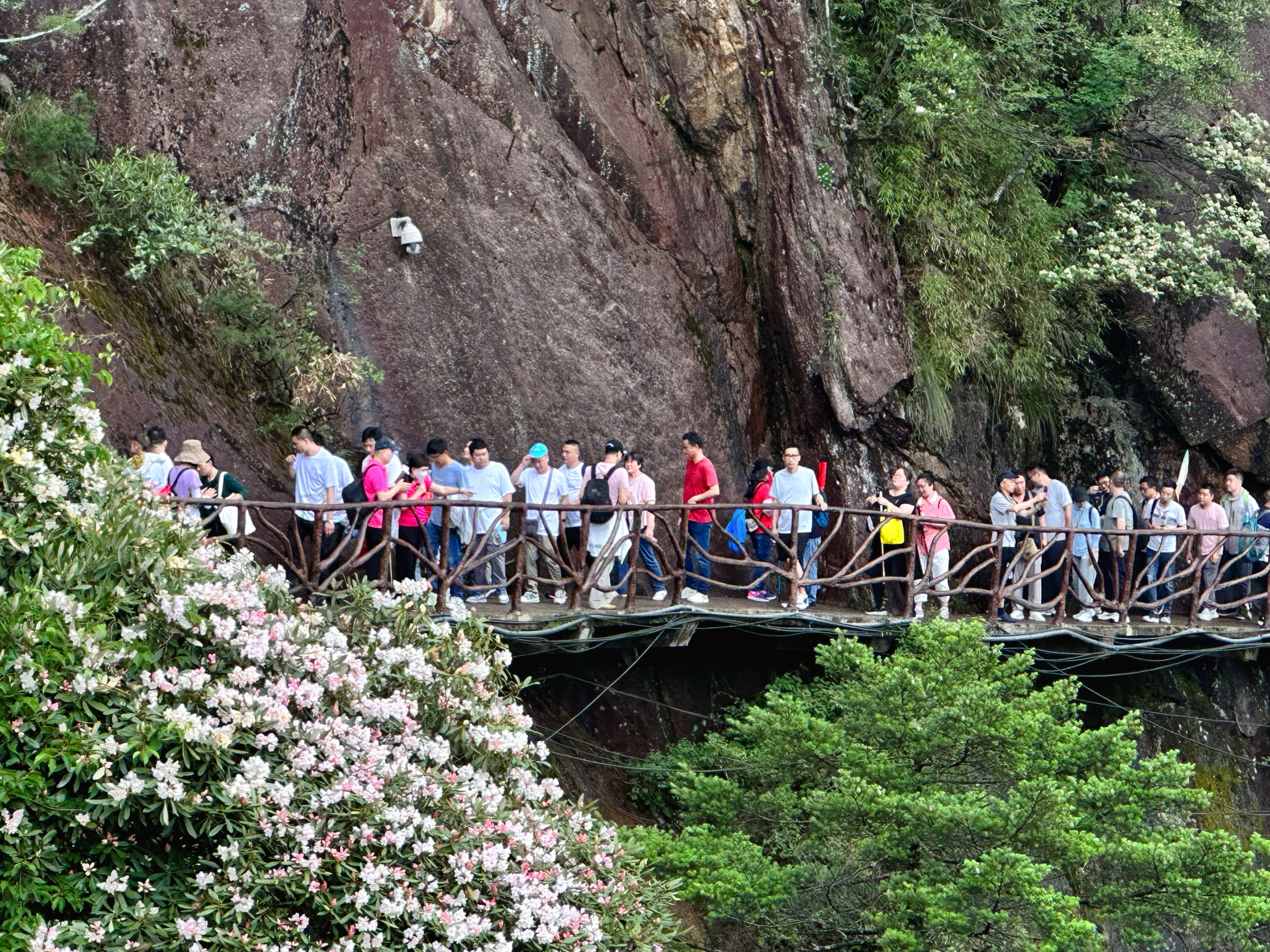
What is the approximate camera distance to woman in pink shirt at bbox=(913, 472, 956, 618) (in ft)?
45.5

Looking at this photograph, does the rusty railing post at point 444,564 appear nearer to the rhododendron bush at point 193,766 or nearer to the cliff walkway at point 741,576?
the cliff walkway at point 741,576

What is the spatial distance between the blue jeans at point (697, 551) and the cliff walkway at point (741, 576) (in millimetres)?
55

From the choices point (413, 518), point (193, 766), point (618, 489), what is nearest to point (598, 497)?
point (618, 489)

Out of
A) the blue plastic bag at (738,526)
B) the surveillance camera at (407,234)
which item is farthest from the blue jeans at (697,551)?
the surveillance camera at (407,234)

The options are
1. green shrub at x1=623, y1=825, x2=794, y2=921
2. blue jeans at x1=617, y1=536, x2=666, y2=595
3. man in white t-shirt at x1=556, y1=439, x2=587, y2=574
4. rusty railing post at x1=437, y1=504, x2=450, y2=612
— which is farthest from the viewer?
man in white t-shirt at x1=556, y1=439, x2=587, y2=574

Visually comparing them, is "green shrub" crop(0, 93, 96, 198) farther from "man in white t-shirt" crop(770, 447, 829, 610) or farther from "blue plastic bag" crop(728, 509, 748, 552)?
"man in white t-shirt" crop(770, 447, 829, 610)

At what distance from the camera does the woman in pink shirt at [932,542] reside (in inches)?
546

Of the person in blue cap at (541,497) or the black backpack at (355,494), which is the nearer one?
the black backpack at (355,494)

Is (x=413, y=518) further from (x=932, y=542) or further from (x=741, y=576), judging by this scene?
(x=741, y=576)

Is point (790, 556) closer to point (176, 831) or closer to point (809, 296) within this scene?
point (809, 296)

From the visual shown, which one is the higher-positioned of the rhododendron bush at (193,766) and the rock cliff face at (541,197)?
the rock cliff face at (541,197)

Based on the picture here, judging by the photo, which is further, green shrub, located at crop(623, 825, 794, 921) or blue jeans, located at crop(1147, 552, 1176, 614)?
blue jeans, located at crop(1147, 552, 1176, 614)

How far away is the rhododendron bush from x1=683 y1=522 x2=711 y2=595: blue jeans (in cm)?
452

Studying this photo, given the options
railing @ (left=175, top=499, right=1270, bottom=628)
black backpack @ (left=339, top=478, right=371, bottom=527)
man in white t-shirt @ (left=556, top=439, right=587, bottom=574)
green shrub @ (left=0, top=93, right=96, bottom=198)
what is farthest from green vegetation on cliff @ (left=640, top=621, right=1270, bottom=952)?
green shrub @ (left=0, top=93, right=96, bottom=198)
